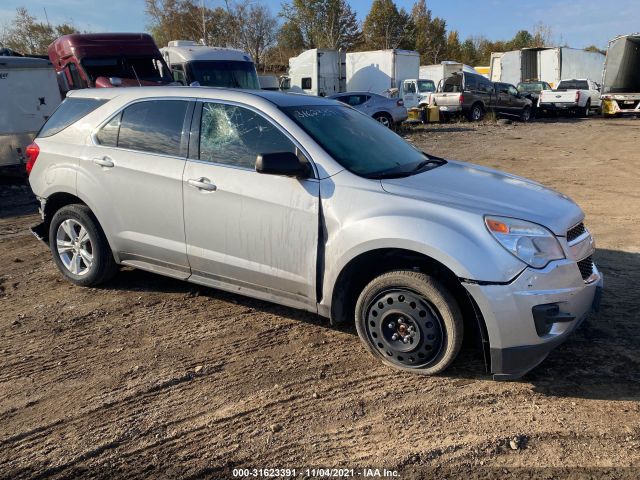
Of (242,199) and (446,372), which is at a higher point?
(242,199)

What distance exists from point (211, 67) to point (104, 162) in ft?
33.8

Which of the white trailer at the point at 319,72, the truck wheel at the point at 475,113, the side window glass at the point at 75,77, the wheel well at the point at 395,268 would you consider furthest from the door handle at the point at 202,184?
the truck wheel at the point at 475,113

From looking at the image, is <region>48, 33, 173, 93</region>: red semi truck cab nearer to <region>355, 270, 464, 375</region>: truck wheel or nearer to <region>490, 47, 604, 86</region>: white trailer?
<region>355, 270, 464, 375</region>: truck wheel

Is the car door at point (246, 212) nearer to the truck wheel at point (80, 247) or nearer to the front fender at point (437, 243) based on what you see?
the front fender at point (437, 243)

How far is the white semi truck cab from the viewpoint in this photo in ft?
45.6

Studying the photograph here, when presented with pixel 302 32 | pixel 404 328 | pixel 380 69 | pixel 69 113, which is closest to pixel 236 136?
pixel 404 328

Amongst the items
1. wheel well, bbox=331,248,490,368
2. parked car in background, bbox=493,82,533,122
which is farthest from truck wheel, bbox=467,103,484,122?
wheel well, bbox=331,248,490,368

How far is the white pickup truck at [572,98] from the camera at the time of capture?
2616 centimetres

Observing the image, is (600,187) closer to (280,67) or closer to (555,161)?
(555,161)

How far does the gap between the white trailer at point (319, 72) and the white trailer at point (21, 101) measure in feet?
46.9

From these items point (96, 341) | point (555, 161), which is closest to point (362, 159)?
point (96, 341)

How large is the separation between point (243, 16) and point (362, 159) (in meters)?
48.9

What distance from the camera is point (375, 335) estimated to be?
3.53 metres

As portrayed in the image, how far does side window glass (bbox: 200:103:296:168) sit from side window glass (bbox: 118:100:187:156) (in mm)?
259
